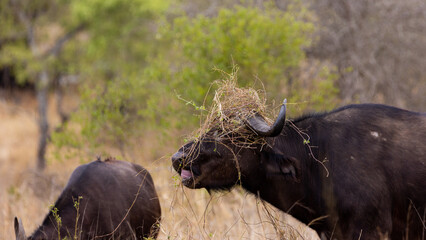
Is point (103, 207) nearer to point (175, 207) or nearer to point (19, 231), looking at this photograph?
point (19, 231)

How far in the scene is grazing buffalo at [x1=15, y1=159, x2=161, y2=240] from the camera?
20.0 ft

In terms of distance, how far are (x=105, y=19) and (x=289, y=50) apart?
15798 mm

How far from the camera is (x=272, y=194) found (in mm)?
5125

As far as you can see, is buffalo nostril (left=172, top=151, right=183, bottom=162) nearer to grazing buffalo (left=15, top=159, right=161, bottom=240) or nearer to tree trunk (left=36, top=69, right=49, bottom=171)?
grazing buffalo (left=15, top=159, right=161, bottom=240)

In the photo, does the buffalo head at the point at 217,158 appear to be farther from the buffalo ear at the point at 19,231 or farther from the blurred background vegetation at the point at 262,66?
the buffalo ear at the point at 19,231

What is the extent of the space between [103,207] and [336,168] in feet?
9.71

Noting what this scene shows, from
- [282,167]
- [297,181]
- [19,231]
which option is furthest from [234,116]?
[19,231]

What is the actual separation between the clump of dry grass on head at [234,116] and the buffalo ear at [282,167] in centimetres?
20

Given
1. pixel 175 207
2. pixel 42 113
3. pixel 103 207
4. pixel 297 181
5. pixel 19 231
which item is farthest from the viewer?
pixel 42 113

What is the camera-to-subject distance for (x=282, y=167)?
4973mm

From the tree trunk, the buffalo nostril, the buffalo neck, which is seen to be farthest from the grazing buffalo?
the tree trunk

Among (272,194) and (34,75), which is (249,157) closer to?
(272,194)

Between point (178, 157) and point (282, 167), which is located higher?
point (178, 157)

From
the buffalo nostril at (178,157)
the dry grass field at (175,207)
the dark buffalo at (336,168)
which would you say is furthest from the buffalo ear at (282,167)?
the buffalo nostril at (178,157)
